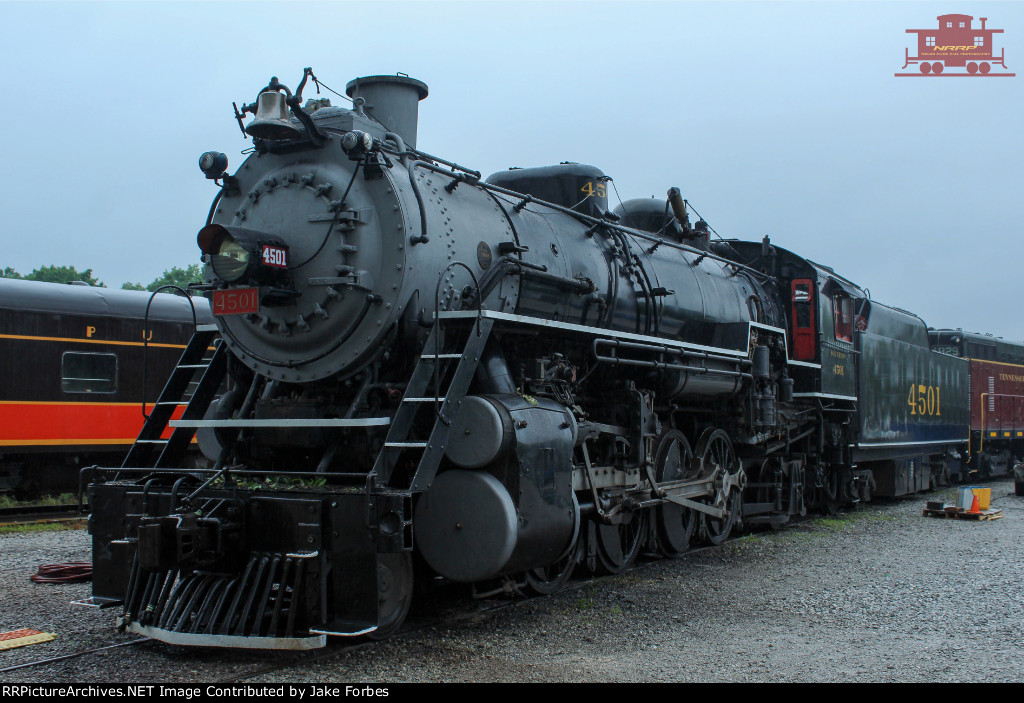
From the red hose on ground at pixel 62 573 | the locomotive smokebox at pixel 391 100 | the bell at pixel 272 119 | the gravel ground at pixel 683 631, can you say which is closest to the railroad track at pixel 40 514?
the gravel ground at pixel 683 631

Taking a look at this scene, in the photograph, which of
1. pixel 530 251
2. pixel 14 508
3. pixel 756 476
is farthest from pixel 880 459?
pixel 14 508

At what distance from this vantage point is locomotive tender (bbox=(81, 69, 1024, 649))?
5.30m

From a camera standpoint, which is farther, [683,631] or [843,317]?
[843,317]

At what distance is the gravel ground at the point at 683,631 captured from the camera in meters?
5.04

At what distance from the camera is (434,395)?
5895 millimetres

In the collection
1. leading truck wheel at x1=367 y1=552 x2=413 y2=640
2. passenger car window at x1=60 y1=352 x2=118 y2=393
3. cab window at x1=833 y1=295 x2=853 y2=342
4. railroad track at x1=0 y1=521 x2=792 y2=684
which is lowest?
railroad track at x1=0 y1=521 x2=792 y2=684

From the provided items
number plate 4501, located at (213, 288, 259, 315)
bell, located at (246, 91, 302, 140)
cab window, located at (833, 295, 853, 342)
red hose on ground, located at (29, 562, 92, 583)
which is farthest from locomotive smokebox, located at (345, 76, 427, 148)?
cab window, located at (833, 295, 853, 342)

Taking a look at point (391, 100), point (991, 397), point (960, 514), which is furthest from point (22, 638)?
point (991, 397)

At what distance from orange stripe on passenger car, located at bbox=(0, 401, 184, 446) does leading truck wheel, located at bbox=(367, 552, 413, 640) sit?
7882 millimetres

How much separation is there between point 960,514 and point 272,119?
1097 cm

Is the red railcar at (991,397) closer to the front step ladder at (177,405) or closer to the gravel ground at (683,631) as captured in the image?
the gravel ground at (683,631)

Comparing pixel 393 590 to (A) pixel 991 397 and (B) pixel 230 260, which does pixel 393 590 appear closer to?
(B) pixel 230 260

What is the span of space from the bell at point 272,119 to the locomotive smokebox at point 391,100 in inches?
30.7

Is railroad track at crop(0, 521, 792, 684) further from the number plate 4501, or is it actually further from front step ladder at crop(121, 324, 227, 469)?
the number plate 4501
